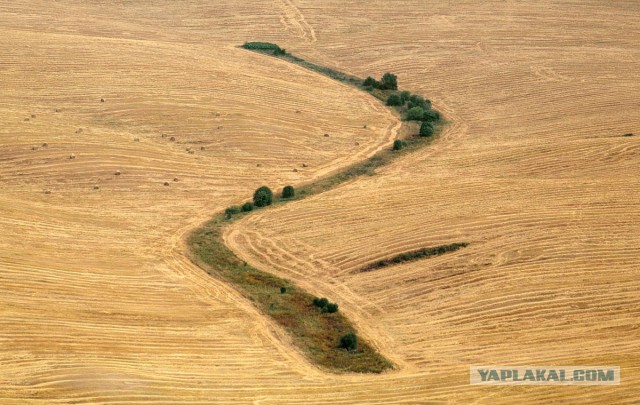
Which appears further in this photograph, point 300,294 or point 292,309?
point 300,294

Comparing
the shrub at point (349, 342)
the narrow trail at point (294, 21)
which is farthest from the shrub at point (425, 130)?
the shrub at point (349, 342)

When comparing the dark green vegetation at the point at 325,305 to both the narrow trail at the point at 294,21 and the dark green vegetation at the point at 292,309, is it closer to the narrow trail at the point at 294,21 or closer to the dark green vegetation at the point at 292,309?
the dark green vegetation at the point at 292,309

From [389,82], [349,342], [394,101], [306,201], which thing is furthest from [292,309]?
[389,82]

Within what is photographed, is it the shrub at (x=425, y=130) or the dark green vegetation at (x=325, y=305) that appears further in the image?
the shrub at (x=425, y=130)

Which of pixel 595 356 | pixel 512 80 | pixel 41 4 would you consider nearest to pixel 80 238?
pixel 595 356

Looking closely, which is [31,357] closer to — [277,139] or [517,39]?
[277,139]

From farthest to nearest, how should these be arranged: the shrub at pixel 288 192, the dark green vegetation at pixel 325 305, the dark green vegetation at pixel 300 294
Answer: the shrub at pixel 288 192, the dark green vegetation at pixel 325 305, the dark green vegetation at pixel 300 294

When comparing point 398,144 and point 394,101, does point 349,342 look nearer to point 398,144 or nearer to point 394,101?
point 398,144
